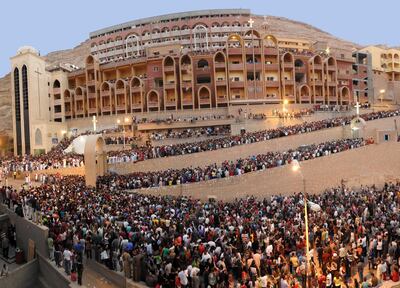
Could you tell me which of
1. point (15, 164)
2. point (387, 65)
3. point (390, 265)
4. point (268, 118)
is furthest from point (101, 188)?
point (387, 65)

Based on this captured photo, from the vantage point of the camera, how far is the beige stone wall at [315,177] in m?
28.3

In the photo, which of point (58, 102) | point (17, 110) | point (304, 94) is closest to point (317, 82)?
point (304, 94)

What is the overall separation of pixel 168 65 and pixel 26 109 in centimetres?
1808

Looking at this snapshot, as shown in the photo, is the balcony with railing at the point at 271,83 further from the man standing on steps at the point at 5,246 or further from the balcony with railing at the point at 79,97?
the man standing on steps at the point at 5,246

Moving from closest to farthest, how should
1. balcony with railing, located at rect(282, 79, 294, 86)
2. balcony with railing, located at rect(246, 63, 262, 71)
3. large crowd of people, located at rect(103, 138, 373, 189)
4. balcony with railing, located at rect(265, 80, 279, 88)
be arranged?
large crowd of people, located at rect(103, 138, 373, 189)
balcony with railing, located at rect(246, 63, 262, 71)
balcony with railing, located at rect(265, 80, 279, 88)
balcony with railing, located at rect(282, 79, 294, 86)

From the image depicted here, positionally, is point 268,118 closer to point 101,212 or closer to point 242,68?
point 242,68

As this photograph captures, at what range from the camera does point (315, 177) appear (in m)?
30.3

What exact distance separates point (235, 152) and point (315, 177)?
658cm

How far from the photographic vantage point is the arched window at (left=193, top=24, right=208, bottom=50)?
7219 cm

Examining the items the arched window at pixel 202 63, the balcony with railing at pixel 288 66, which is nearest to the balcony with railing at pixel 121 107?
the arched window at pixel 202 63

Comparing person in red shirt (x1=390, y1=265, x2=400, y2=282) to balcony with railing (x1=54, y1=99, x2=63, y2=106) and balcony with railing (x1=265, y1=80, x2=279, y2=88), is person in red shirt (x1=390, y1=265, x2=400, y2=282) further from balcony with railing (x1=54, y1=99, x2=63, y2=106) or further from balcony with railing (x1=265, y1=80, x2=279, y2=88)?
balcony with railing (x1=54, y1=99, x2=63, y2=106)

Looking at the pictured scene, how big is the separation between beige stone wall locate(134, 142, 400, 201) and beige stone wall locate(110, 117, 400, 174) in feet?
7.93

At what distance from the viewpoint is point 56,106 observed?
188ft

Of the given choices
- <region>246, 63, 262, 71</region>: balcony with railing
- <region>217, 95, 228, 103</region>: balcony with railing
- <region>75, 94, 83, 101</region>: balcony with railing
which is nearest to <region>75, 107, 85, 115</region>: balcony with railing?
<region>75, 94, 83, 101</region>: balcony with railing
